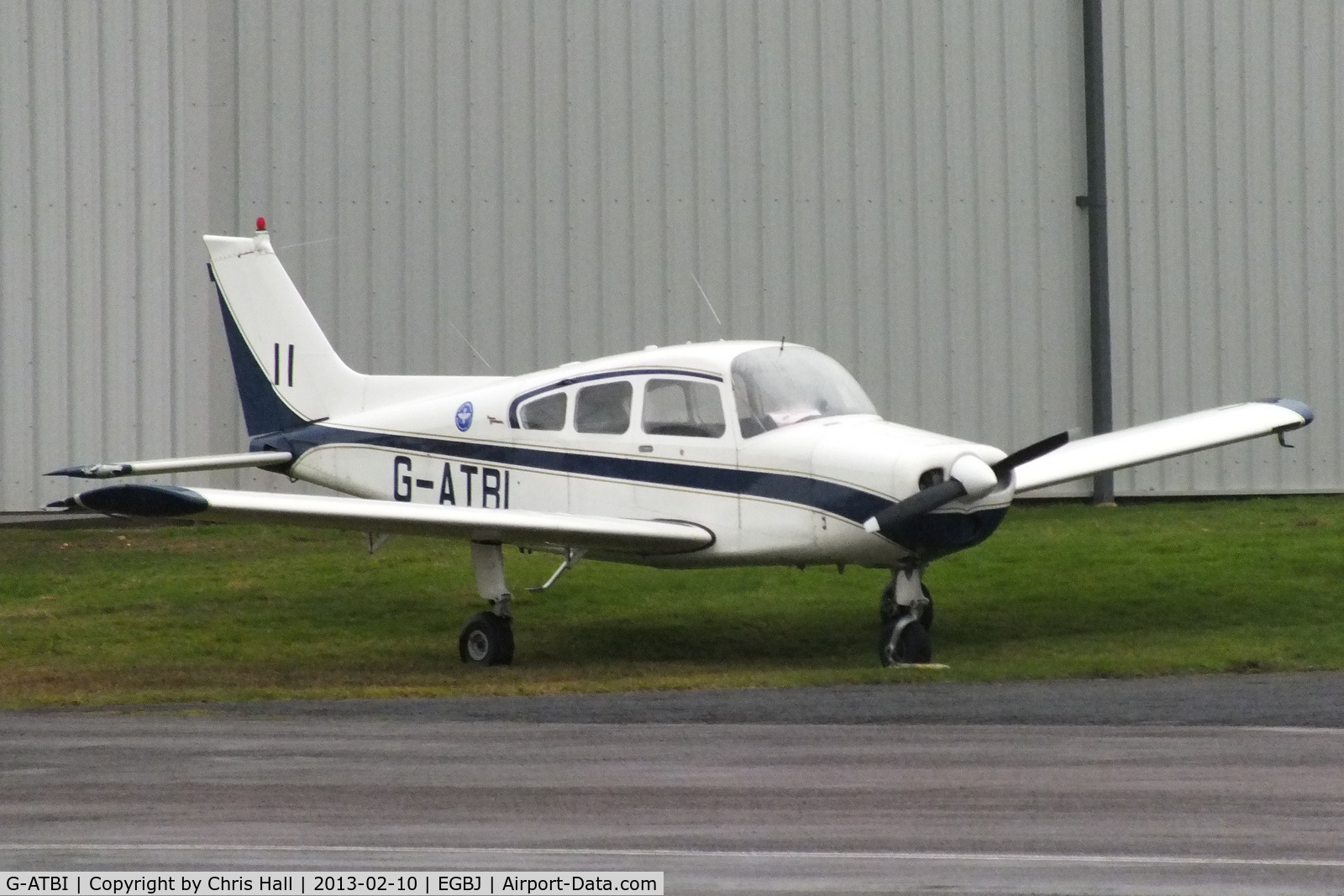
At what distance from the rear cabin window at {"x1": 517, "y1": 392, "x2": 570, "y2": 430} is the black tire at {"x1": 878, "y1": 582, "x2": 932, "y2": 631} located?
279cm

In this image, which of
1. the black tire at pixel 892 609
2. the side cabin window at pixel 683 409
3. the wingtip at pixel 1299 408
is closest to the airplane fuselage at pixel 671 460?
the side cabin window at pixel 683 409

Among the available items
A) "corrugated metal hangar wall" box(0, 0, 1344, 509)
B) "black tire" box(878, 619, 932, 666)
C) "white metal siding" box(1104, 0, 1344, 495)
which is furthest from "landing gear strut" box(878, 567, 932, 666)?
"white metal siding" box(1104, 0, 1344, 495)

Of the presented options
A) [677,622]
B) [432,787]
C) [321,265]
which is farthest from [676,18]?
[432,787]

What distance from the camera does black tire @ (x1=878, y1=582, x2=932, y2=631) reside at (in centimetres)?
1356

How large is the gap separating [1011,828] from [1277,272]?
54.3 feet

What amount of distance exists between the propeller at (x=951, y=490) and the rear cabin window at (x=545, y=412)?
283cm

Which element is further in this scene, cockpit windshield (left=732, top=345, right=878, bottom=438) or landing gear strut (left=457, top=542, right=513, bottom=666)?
landing gear strut (left=457, top=542, right=513, bottom=666)

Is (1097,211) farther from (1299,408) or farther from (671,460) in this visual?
(671,460)

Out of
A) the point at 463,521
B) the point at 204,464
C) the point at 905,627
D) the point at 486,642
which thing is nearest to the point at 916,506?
the point at 905,627

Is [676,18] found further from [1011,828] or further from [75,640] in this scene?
[1011,828]

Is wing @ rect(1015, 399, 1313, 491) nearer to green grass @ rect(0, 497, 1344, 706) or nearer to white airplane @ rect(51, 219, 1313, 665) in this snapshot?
white airplane @ rect(51, 219, 1313, 665)

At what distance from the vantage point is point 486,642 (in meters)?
14.3

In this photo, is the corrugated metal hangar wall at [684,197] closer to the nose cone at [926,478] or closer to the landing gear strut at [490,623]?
the landing gear strut at [490,623]

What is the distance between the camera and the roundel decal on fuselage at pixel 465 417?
15273 millimetres
